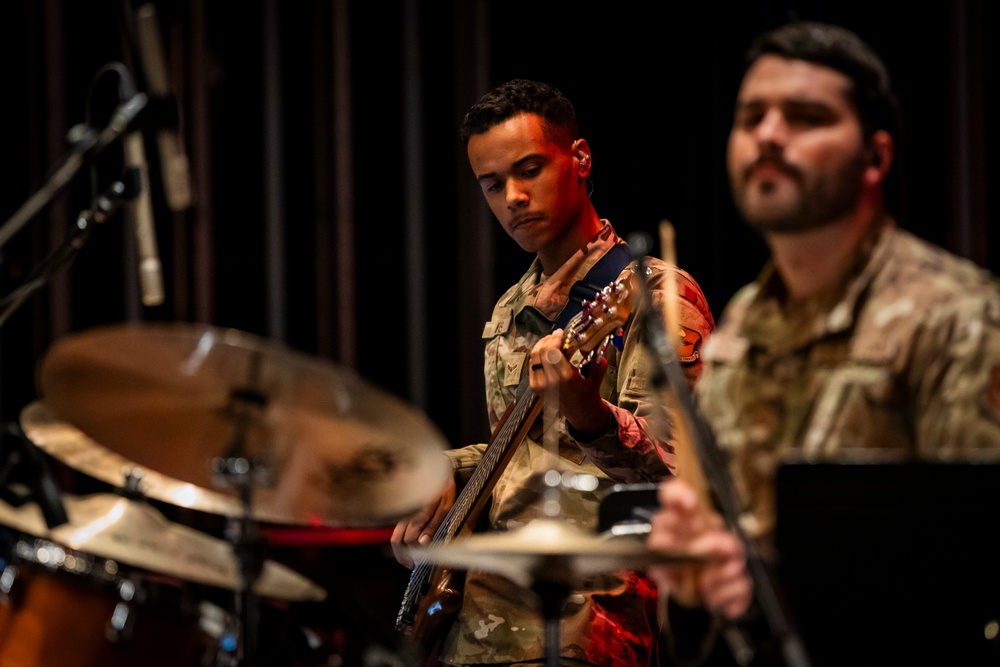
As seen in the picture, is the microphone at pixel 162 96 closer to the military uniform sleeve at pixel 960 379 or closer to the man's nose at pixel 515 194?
the man's nose at pixel 515 194

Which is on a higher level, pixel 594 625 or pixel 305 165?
pixel 305 165

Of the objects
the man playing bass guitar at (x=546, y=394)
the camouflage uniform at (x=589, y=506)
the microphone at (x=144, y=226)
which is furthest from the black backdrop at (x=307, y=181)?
the microphone at (x=144, y=226)

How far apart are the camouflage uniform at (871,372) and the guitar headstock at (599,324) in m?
0.84

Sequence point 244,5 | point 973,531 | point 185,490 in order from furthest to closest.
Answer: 1. point 244,5
2. point 185,490
3. point 973,531

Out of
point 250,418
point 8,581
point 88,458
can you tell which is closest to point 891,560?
point 250,418

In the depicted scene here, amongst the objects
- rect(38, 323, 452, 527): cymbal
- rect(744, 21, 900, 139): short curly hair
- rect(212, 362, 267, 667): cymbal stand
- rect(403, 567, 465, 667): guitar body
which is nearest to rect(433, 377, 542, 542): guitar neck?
rect(403, 567, 465, 667): guitar body

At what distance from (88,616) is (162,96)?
51.9 inches

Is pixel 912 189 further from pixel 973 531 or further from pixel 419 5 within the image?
pixel 419 5

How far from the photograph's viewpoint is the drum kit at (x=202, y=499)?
209 centimetres

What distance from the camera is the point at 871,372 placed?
1858 mm

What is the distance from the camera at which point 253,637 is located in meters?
2.29

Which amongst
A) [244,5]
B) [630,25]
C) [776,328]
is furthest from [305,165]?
[776,328]

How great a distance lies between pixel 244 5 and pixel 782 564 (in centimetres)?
482

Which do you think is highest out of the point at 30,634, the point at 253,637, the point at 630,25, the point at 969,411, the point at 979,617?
the point at 630,25
